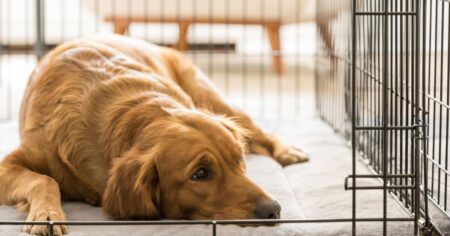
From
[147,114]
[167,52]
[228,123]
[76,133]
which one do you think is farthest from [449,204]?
[167,52]

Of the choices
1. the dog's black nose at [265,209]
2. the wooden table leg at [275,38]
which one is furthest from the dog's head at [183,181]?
the wooden table leg at [275,38]

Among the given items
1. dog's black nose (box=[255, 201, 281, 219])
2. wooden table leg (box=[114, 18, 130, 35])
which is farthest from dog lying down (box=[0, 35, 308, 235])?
wooden table leg (box=[114, 18, 130, 35])

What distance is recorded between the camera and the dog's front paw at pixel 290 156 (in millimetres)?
3744

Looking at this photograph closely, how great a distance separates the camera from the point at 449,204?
2852 millimetres

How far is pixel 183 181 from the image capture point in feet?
8.66

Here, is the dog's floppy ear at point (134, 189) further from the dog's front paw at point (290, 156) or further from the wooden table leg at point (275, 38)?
the wooden table leg at point (275, 38)

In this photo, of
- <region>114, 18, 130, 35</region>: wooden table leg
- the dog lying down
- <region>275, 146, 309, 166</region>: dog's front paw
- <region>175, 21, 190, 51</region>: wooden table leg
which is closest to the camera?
the dog lying down

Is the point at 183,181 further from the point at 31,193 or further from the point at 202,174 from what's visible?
the point at 31,193

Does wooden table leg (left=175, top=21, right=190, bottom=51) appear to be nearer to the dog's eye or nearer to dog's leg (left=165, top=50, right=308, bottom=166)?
dog's leg (left=165, top=50, right=308, bottom=166)

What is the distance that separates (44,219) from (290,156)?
1.39m

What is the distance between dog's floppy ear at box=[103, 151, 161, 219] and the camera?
264cm

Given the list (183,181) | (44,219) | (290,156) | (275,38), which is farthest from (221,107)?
(275,38)

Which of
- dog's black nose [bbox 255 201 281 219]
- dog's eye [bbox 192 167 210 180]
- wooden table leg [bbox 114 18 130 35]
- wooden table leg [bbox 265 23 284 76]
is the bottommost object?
dog's black nose [bbox 255 201 281 219]

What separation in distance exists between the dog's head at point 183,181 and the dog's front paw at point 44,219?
147 millimetres
